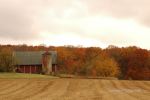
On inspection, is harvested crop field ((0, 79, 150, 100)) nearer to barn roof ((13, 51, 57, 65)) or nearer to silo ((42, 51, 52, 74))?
silo ((42, 51, 52, 74))

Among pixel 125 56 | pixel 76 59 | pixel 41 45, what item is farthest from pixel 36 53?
pixel 41 45

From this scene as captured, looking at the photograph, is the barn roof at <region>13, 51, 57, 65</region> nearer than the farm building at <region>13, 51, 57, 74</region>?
No

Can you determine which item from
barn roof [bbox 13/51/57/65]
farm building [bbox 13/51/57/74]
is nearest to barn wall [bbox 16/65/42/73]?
farm building [bbox 13/51/57/74]

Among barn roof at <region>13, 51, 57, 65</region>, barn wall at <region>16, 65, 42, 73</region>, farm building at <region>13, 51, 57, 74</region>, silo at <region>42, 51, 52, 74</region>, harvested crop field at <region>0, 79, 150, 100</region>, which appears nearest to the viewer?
harvested crop field at <region>0, 79, 150, 100</region>

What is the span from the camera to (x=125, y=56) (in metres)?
125

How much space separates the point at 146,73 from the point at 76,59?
42355 millimetres

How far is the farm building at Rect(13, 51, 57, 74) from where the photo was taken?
3787 inches

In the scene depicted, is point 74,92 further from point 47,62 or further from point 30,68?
point 30,68

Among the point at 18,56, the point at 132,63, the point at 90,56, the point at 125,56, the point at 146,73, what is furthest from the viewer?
the point at 90,56

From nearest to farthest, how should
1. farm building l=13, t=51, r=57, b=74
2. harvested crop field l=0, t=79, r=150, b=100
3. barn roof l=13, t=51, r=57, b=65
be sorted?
1. harvested crop field l=0, t=79, r=150, b=100
2. farm building l=13, t=51, r=57, b=74
3. barn roof l=13, t=51, r=57, b=65

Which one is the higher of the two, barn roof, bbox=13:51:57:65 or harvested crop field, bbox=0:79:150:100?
barn roof, bbox=13:51:57:65

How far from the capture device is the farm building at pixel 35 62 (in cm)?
9619

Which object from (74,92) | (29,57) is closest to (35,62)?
(29,57)

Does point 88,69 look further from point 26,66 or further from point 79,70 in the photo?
point 26,66
